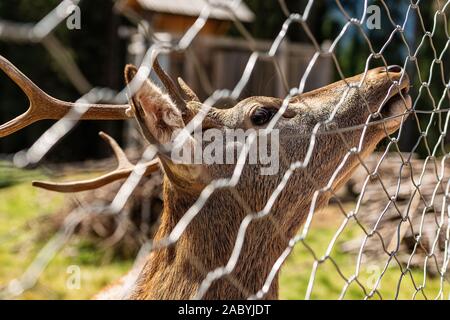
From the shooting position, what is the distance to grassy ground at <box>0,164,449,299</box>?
169 inches

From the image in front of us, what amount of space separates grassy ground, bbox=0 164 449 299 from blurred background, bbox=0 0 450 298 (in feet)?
0.05

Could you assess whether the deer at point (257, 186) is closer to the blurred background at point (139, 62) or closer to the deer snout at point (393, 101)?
the deer snout at point (393, 101)

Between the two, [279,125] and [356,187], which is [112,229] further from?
[279,125]

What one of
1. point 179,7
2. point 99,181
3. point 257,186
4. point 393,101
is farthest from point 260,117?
point 179,7

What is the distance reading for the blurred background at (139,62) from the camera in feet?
16.3

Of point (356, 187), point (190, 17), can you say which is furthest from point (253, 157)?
point (190, 17)

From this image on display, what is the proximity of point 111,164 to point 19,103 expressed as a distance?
5131 millimetres

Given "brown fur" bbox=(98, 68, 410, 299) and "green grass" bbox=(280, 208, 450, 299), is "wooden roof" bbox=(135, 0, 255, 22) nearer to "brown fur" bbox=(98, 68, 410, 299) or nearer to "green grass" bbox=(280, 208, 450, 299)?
"green grass" bbox=(280, 208, 450, 299)

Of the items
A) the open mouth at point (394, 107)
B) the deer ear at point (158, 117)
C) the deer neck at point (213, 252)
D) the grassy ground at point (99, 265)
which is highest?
the deer ear at point (158, 117)

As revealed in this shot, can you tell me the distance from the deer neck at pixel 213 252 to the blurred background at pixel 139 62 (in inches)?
20.3

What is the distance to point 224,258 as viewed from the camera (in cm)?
242

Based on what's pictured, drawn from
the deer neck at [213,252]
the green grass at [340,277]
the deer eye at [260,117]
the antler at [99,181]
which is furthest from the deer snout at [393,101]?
the green grass at [340,277]

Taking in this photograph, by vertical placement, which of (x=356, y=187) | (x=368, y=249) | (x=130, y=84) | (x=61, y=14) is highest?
(x=61, y=14)

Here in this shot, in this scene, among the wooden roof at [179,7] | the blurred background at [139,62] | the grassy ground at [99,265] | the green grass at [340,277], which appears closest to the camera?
the green grass at [340,277]
